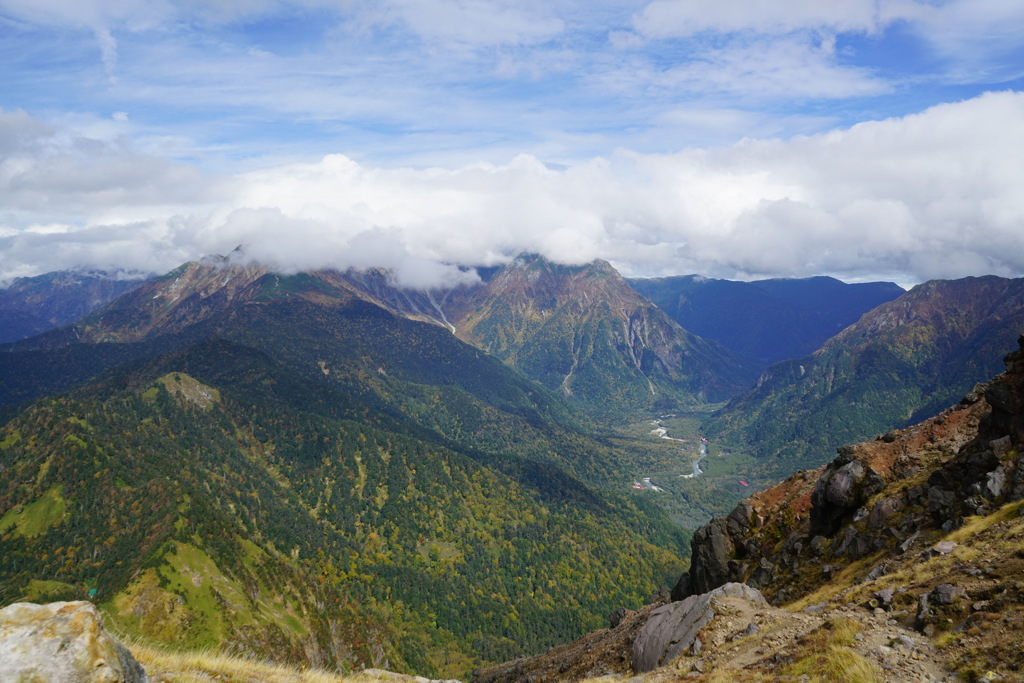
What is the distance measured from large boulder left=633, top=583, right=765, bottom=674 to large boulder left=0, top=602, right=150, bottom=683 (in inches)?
→ 1416

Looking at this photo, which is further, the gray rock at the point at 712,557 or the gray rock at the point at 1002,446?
the gray rock at the point at 712,557

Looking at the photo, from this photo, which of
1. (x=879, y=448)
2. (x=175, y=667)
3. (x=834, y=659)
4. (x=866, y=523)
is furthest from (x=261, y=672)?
(x=879, y=448)

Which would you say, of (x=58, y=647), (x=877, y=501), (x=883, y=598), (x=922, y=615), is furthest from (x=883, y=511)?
(x=58, y=647)

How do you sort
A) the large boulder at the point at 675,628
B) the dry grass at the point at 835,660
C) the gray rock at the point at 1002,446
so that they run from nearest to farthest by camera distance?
the dry grass at the point at 835,660, the large boulder at the point at 675,628, the gray rock at the point at 1002,446

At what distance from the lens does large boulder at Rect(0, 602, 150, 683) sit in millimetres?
11477

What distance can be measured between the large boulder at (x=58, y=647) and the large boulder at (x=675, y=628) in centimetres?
3596

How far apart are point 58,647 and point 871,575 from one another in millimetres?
52037

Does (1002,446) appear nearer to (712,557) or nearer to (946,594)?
(946,594)

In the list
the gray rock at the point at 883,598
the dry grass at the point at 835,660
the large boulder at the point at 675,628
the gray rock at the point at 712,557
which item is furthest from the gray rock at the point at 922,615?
the gray rock at the point at 712,557

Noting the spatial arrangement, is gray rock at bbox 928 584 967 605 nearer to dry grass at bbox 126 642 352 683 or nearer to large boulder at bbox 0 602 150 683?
dry grass at bbox 126 642 352 683

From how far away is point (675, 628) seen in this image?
4269 cm

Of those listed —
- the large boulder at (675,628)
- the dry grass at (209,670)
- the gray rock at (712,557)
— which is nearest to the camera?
the dry grass at (209,670)

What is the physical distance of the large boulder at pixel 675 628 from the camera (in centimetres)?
3912

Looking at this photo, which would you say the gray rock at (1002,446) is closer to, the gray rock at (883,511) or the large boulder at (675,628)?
the gray rock at (883,511)
